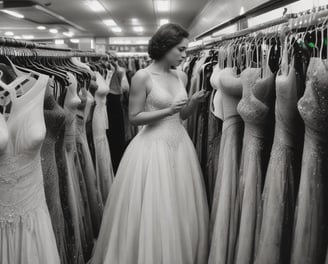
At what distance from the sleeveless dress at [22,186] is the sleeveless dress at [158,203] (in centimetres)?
56

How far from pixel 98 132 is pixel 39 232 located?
139 cm

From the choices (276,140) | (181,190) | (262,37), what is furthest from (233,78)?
(181,190)

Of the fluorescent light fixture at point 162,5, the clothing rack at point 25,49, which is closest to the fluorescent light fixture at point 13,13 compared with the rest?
the fluorescent light fixture at point 162,5

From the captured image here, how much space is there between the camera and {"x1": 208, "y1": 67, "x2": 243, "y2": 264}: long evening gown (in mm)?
1569

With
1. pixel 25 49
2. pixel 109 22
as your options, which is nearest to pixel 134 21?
pixel 109 22

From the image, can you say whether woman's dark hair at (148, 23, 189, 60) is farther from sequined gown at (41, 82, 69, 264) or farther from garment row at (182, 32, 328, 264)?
sequined gown at (41, 82, 69, 264)

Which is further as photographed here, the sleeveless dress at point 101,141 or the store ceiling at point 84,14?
the store ceiling at point 84,14

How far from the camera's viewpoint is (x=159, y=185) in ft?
6.35

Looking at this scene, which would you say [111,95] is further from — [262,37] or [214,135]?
[262,37]

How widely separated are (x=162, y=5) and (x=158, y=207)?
29.9 feet

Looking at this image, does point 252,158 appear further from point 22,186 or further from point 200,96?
point 22,186

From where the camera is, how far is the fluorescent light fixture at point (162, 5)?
31.4ft

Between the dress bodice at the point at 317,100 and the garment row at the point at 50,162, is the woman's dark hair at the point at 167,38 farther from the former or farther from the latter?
the dress bodice at the point at 317,100

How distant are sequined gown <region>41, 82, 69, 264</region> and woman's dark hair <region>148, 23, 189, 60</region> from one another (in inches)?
29.5
